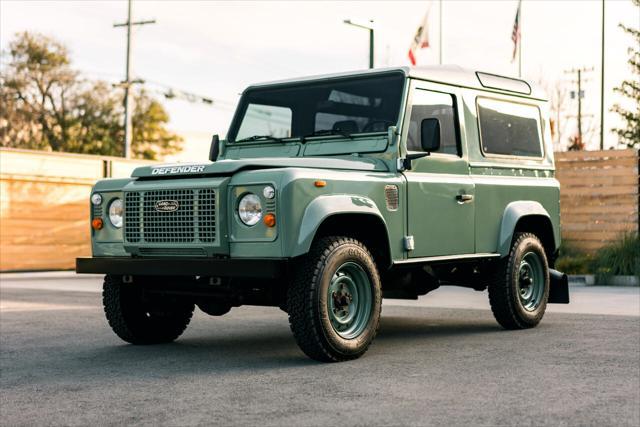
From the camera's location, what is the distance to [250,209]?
→ 24.2ft

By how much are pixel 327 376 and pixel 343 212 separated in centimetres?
131

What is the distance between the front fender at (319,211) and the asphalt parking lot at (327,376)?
0.97 meters

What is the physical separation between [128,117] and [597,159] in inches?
945

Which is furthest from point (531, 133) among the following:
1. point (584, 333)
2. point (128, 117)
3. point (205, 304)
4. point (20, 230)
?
point (128, 117)

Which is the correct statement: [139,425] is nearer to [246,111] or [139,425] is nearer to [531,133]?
[246,111]

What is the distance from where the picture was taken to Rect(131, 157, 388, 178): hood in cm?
755

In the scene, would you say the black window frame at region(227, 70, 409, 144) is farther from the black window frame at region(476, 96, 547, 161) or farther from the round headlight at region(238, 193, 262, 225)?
the round headlight at region(238, 193, 262, 225)

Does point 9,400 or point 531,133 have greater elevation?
point 531,133

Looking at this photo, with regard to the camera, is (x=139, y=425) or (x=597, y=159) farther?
(x=597, y=159)

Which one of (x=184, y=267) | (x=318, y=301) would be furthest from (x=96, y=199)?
(x=318, y=301)

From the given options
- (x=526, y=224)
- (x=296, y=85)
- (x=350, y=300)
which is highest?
(x=296, y=85)

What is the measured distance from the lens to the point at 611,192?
19438 millimetres

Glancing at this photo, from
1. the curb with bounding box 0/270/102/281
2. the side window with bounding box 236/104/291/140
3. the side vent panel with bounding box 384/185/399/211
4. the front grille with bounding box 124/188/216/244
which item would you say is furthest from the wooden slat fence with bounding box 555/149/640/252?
the front grille with bounding box 124/188/216/244

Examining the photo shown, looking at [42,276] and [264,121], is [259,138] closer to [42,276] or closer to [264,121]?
[264,121]
